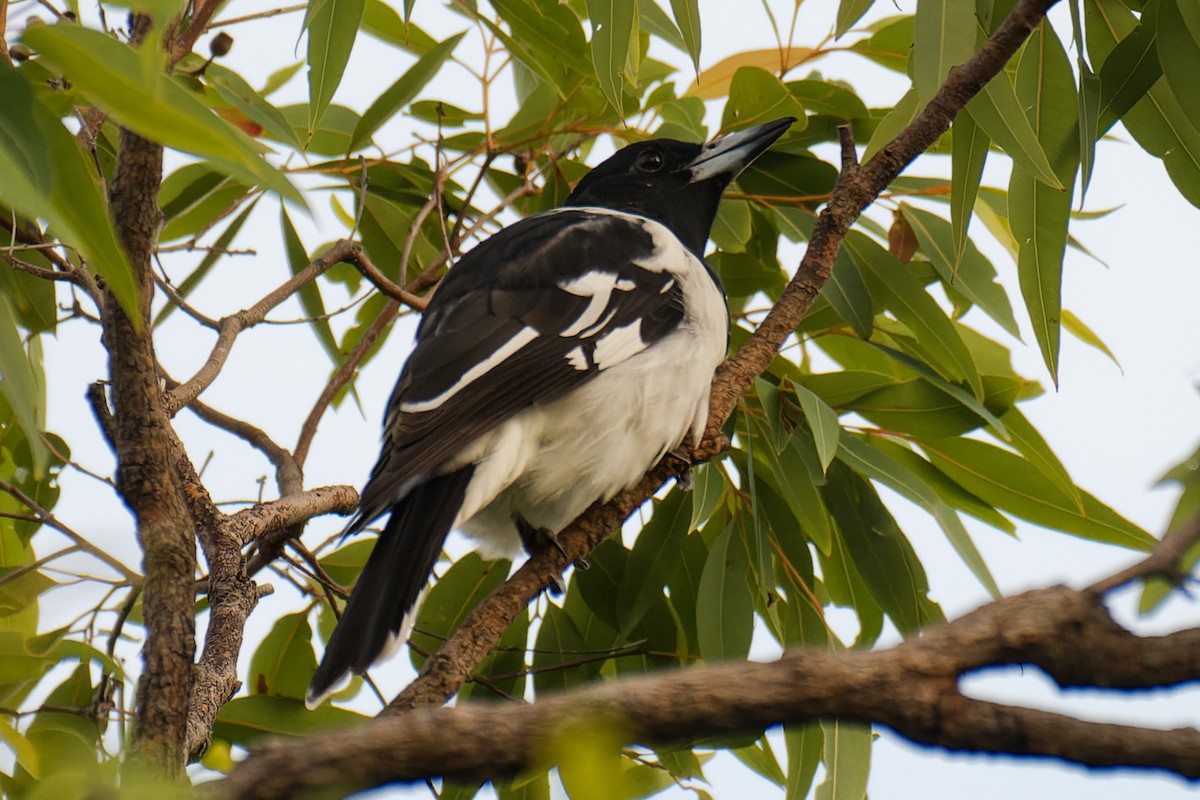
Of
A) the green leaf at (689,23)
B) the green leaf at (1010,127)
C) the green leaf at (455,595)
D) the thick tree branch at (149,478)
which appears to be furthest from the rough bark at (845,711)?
the green leaf at (455,595)

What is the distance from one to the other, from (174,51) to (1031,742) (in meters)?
1.20

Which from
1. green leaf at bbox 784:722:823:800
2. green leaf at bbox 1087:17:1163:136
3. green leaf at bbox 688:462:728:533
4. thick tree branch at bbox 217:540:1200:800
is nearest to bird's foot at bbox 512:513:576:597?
green leaf at bbox 688:462:728:533

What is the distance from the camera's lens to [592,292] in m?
2.33

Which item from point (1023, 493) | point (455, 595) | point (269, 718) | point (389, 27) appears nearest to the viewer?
point (269, 718)

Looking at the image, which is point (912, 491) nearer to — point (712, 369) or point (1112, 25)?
point (712, 369)

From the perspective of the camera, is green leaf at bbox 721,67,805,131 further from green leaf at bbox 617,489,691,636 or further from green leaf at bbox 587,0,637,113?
green leaf at bbox 617,489,691,636

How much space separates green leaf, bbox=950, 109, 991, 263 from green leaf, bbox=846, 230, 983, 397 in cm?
29

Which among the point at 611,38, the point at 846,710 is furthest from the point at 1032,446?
the point at 846,710

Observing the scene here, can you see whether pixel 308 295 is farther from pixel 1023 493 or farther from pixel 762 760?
pixel 1023 493

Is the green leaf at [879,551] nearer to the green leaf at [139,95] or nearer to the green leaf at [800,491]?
the green leaf at [800,491]

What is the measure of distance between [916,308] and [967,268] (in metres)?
0.15

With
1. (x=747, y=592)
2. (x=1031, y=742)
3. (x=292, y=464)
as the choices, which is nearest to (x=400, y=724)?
(x=1031, y=742)

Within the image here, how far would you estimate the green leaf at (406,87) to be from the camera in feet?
7.38

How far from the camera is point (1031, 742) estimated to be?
25.9 inches
